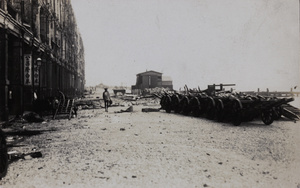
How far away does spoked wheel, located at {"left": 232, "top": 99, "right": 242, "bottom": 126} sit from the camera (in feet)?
29.0

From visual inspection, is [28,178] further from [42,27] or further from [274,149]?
[42,27]

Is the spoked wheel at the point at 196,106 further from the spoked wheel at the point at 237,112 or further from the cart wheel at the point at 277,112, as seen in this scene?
the cart wheel at the point at 277,112

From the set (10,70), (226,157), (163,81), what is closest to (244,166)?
(226,157)

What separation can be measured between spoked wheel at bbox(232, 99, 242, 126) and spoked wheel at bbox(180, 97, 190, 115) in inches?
159

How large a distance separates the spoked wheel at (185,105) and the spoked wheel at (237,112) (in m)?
4.05

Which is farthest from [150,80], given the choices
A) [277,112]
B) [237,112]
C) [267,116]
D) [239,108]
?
[239,108]

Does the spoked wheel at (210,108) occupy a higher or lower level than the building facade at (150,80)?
lower

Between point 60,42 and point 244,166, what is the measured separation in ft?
72.5

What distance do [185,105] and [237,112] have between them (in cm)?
475

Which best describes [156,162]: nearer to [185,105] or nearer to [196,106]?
[196,106]

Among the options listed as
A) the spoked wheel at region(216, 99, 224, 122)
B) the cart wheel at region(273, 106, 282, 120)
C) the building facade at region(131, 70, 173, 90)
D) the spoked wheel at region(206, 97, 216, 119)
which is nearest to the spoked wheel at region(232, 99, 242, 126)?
the spoked wheel at region(216, 99, 224, 122)

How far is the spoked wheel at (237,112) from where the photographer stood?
8.83 meters

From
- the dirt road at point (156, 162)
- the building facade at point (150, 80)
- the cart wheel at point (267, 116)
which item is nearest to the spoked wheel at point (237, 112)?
the cart wheel at point (267, 116)

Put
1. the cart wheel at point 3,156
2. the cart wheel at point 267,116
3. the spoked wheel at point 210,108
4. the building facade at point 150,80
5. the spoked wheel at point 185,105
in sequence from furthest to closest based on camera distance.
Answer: the building facade at point 150,80, the spoked wheel at point 185,105, the spoked wheel at point 210,108, the cart wheel at point 267,116, the cart wheel at point 3,156
